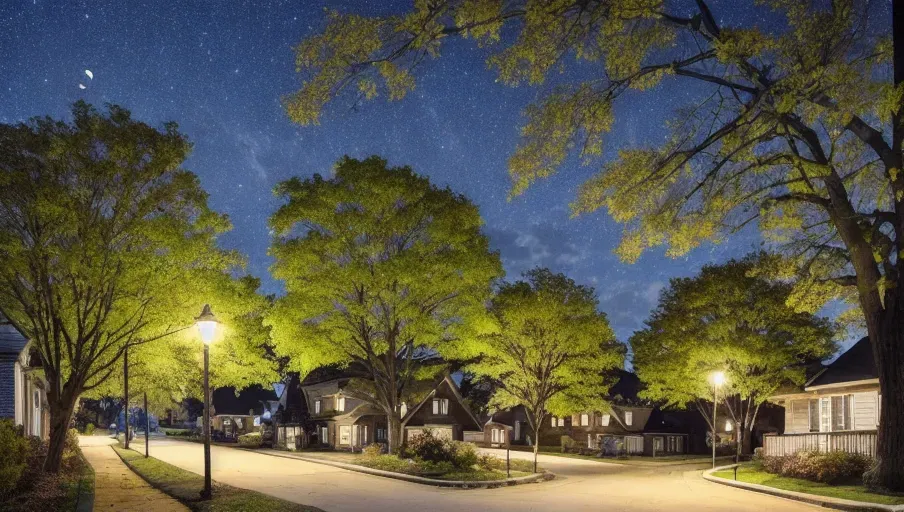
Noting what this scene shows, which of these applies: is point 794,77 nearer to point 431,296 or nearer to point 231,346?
point 431,296

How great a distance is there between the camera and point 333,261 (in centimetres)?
3088

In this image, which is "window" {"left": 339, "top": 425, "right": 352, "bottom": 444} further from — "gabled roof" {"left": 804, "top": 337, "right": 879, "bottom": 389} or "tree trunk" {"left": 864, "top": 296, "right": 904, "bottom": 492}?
"tree trunk" {"left": 864, "top": 296, "right": 904, "bottom": 492}

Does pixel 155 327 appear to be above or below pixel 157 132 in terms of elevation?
below

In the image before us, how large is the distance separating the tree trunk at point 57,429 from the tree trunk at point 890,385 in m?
22.9

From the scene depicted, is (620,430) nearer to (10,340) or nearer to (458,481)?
(458,481)

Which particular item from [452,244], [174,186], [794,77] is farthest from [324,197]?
[794,77]

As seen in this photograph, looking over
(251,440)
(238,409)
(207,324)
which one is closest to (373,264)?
(207,324)

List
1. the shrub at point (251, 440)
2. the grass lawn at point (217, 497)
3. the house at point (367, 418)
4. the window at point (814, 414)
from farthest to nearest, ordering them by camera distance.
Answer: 1. the shrub at point (251, 440)
2. the house at point (367, 418)
3. the window at point (814, 414)
4. the grass lawn at point (217, 497)

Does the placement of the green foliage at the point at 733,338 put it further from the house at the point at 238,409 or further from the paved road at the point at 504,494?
the house at the point at 238,409

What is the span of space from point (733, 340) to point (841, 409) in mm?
7324

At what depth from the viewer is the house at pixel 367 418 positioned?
173 feet

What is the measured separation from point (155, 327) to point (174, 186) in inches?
182

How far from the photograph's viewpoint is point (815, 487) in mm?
22875

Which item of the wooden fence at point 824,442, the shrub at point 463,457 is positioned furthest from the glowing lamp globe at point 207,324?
the wooden fence at point 824,442
